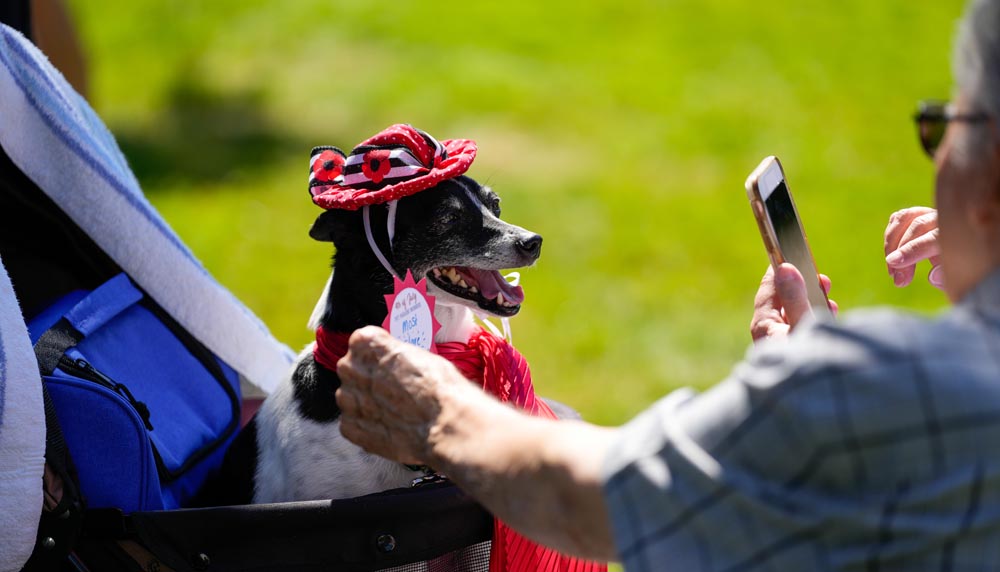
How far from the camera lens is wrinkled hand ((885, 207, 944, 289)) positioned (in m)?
2.02

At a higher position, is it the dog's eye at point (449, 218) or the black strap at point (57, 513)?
the dog's eye at point (449, 218)

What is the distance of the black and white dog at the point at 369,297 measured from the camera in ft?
6.71

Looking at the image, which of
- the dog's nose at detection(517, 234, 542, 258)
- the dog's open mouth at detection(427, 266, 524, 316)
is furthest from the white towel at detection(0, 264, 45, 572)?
the dog's nose at detection(517, 234, 542, 258)

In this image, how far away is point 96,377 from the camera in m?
1.96

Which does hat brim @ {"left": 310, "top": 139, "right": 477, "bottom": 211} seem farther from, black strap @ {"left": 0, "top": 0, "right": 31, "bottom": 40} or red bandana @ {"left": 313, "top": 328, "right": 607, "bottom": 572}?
black strap @ {"left": 0, "top": 0, "right": 31, "bottom": 40}

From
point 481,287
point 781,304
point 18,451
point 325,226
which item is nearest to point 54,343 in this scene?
point 18,451

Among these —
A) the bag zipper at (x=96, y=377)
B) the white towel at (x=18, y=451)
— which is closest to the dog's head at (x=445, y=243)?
the bag zipper at (x=96, y=377)

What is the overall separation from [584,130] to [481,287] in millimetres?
5451

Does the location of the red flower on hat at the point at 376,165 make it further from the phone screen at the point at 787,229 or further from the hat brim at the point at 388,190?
the phone screen at the point at 787,229

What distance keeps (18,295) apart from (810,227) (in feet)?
15.3

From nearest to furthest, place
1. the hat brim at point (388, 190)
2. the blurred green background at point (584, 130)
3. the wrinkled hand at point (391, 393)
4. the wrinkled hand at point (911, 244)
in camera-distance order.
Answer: the wrinkled hand at point (391, 393), the hat brim at point (388, 190), the wrinkled hand at point (911, 244), the blurred green background at point (584, 130)

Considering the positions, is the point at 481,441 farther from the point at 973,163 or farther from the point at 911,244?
the point at 911,244

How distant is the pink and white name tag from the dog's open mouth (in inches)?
6.8

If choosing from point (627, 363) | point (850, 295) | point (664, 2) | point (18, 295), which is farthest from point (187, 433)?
point (664, 2)
